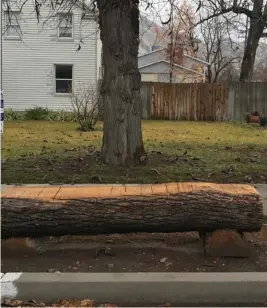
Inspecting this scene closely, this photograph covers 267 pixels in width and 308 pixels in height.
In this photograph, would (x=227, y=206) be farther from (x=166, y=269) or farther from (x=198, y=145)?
(x=198, y=145)

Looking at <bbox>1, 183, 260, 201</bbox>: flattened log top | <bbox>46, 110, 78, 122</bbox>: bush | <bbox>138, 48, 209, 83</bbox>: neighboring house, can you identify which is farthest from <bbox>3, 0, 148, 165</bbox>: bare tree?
<bbox>138, 48, 209, 83</bbox>: neighboring house

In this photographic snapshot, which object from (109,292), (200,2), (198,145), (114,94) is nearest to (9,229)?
(109,292)

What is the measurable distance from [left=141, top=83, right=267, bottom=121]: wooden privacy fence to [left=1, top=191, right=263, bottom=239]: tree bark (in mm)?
21583

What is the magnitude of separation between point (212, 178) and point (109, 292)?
4.72 metres

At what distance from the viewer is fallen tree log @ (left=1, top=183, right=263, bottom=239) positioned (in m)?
4.66

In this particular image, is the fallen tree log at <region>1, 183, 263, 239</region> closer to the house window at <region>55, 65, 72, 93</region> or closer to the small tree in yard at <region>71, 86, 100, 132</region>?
the small tree in yard at <region>71, 86, 100, 132</region>

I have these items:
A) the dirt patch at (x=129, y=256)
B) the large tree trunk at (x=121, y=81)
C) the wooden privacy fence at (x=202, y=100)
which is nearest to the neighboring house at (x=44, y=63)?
the wooden privacy fence at (x=202, y=100)

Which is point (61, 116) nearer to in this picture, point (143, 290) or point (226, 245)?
point (226, 245)

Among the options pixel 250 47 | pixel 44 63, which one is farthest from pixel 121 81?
pixel 250 47

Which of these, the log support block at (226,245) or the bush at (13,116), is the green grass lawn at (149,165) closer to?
the log support block at (226,245)

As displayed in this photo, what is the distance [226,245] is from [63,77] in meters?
24.4

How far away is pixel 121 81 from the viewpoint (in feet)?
28.6

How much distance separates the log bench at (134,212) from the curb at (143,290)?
661 millimetres

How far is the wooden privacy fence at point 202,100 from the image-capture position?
26.2 metres
